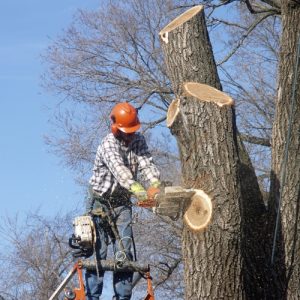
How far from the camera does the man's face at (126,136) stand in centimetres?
843

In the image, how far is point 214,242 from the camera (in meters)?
6.86

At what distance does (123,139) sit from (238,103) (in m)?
14.2

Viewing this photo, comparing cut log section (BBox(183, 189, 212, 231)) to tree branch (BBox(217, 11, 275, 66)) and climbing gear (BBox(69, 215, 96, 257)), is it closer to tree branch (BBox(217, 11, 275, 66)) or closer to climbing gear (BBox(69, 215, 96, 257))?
climbing gear (BBox(69, 215, 96, 257))

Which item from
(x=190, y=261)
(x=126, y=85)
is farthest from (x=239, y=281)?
(x=126, y=85)

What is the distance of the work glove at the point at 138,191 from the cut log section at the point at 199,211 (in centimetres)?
65

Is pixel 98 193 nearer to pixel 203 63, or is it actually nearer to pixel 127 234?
pixel 127 234

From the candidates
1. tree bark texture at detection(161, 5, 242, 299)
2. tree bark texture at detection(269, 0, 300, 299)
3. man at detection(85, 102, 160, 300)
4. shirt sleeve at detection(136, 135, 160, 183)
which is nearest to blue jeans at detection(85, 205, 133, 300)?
man at detection(85, 102, 160, 300)

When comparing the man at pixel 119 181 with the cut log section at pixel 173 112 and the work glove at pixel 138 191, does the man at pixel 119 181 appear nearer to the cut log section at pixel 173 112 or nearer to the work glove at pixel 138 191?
the work glove at pixel 138 191

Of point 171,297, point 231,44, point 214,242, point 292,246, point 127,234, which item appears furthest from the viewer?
point 171,297

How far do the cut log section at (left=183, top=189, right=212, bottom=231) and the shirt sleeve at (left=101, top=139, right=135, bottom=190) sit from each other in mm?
1153

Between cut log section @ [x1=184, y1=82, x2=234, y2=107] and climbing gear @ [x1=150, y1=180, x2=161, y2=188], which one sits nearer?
cut log section @ [x1=184, y1=82, x2=234, y2=107]

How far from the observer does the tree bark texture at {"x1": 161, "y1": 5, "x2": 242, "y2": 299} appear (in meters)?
6.85

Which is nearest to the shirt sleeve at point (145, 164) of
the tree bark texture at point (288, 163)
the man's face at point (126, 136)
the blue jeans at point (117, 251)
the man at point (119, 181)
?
the man at point (119, 181)

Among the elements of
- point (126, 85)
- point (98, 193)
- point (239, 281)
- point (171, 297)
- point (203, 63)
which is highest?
point (126, 85)
